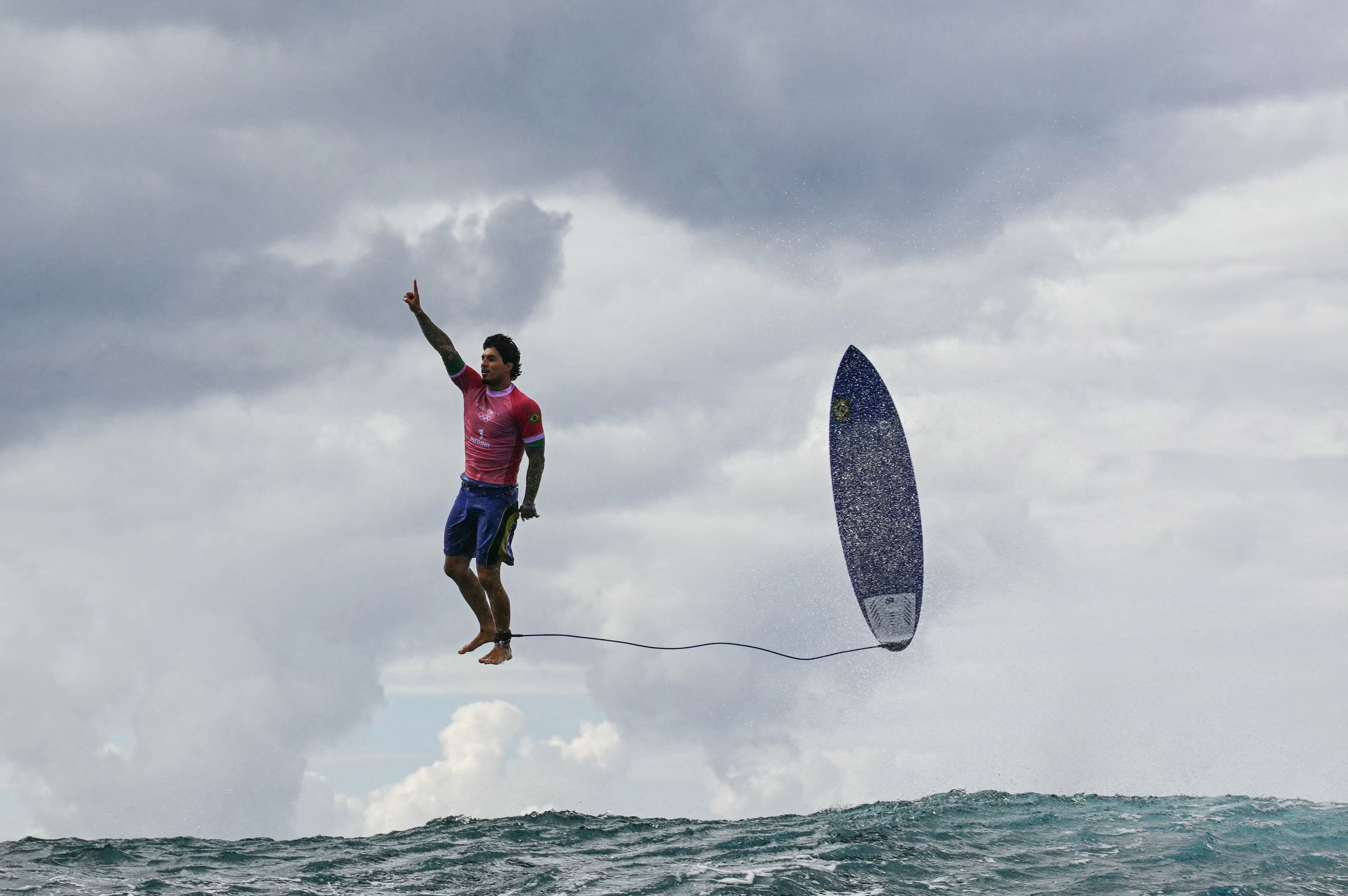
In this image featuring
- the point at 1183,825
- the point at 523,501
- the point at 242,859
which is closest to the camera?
the point at 523,501

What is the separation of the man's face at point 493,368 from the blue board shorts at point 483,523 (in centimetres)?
141

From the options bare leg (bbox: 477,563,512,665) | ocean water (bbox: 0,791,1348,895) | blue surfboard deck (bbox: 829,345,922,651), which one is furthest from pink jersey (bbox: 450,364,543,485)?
blue surfboard deck (bbox: 829,345,922,651)

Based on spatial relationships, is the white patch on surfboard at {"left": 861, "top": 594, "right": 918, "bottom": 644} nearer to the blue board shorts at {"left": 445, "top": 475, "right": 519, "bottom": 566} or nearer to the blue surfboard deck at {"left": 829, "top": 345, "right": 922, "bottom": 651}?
the blue surfboard deck at {"left": 829, "top": 345, "right": 922, "bottom": 651}

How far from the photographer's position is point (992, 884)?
13.9 m

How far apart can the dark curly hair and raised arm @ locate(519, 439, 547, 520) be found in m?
0.98

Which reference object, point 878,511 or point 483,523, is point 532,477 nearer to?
point 483,523

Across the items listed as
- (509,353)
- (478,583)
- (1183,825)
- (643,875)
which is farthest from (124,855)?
(1183,825)

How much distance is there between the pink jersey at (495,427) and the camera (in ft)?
46.8

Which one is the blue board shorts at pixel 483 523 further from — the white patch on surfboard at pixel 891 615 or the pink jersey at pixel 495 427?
the white patch on surfboard at pixel 891 615

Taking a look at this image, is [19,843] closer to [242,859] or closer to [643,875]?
[242,859]

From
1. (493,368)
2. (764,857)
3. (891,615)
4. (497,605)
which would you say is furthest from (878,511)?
(493,368)

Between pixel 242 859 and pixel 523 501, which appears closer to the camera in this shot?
pixel 523 501

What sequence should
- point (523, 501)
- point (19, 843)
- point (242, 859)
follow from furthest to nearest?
1. point (19, 843)
2. point (242, 859)
3. point (523, 501)

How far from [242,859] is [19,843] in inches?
163
